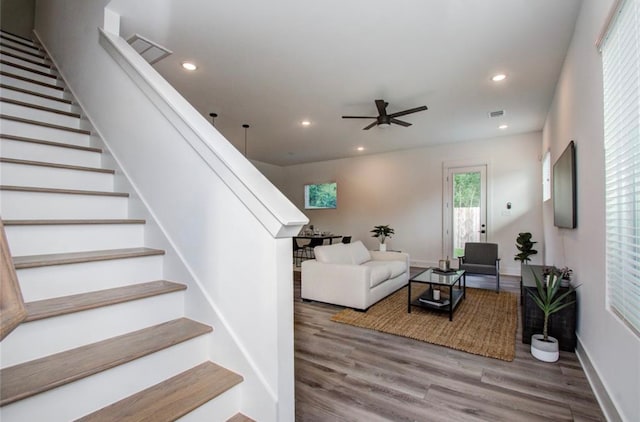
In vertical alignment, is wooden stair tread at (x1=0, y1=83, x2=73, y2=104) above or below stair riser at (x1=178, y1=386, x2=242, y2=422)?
above

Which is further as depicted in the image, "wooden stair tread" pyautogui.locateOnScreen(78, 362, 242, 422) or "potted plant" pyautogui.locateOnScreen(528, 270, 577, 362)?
"potted plant" pyautogui.locateOnScreen(528, 270, 577, 362)

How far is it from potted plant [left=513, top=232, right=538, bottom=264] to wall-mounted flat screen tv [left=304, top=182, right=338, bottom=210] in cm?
450

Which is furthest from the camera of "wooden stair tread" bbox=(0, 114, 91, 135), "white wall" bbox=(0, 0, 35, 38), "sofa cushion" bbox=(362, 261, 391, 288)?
"white wall" bbox=(0, 0, 35, 38)

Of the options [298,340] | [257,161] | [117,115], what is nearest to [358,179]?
[257,161]

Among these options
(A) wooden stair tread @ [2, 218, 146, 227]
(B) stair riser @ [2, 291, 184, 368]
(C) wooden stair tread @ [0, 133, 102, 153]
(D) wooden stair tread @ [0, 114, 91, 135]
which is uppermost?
(D) wooden stair tread @ [0, 114, 91, 135]

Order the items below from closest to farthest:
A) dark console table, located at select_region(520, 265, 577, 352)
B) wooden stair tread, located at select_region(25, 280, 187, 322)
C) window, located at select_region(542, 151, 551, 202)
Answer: wooden stair tread, located at select_region(25, 280, 187, 322) < dark console table, located at select_region(520, 265, 577, 352) < window, located at select_region(542, 151, 551, 202)

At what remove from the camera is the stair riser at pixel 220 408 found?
1.22 m

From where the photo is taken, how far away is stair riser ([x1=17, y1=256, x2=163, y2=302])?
134 centimetres

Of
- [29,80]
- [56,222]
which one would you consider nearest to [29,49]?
[29,80]

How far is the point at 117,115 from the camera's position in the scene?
7.20 feet

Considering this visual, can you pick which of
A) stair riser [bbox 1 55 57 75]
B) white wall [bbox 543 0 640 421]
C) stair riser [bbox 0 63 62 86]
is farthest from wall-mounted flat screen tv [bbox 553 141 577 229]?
stair riser [bbox 1 55 57 75]

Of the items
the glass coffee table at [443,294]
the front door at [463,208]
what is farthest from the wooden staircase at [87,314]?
the front door at [463,208]

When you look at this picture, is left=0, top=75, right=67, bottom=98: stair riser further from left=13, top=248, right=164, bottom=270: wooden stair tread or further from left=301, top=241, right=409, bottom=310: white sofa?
left=301, top=241, right=409, bottom=310: white sofa

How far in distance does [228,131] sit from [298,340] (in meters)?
4.34
